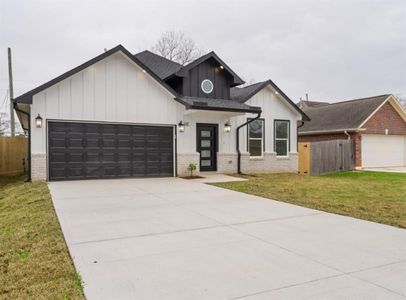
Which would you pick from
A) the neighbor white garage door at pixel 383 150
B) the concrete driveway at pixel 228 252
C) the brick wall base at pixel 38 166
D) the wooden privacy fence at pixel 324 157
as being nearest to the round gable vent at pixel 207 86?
the wooden privacy fence at pixel 324 157

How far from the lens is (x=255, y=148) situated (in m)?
15.1

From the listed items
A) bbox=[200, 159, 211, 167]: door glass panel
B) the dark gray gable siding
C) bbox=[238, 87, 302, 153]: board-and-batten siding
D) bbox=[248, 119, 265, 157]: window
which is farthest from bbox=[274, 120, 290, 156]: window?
bbox=[200, 159, 211, 167]: door glass panel

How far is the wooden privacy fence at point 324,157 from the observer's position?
15.9 m

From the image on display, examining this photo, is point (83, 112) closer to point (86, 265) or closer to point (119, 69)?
point (119, 69)

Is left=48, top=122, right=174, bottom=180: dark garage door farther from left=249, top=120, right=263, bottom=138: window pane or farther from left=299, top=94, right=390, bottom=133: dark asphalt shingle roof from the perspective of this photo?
left=299, top=94, right=390, bottom=133: dark asphalt shingle roof

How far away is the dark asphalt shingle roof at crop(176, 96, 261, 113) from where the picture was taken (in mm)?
12094

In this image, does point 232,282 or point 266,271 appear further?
point 266,271

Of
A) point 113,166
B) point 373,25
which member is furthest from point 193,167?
point 373,25

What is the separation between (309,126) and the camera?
2261cm

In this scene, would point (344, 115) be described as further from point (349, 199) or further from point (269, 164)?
point (349, 199)

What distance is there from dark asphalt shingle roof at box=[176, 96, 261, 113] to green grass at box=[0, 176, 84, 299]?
6.84m

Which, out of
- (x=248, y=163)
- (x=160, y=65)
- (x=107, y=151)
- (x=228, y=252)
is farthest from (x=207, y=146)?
(x=228, y=252)

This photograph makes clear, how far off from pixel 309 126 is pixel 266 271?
2061cm

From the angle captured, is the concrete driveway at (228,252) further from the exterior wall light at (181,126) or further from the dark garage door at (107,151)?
the exterior wall light at (181,126)
